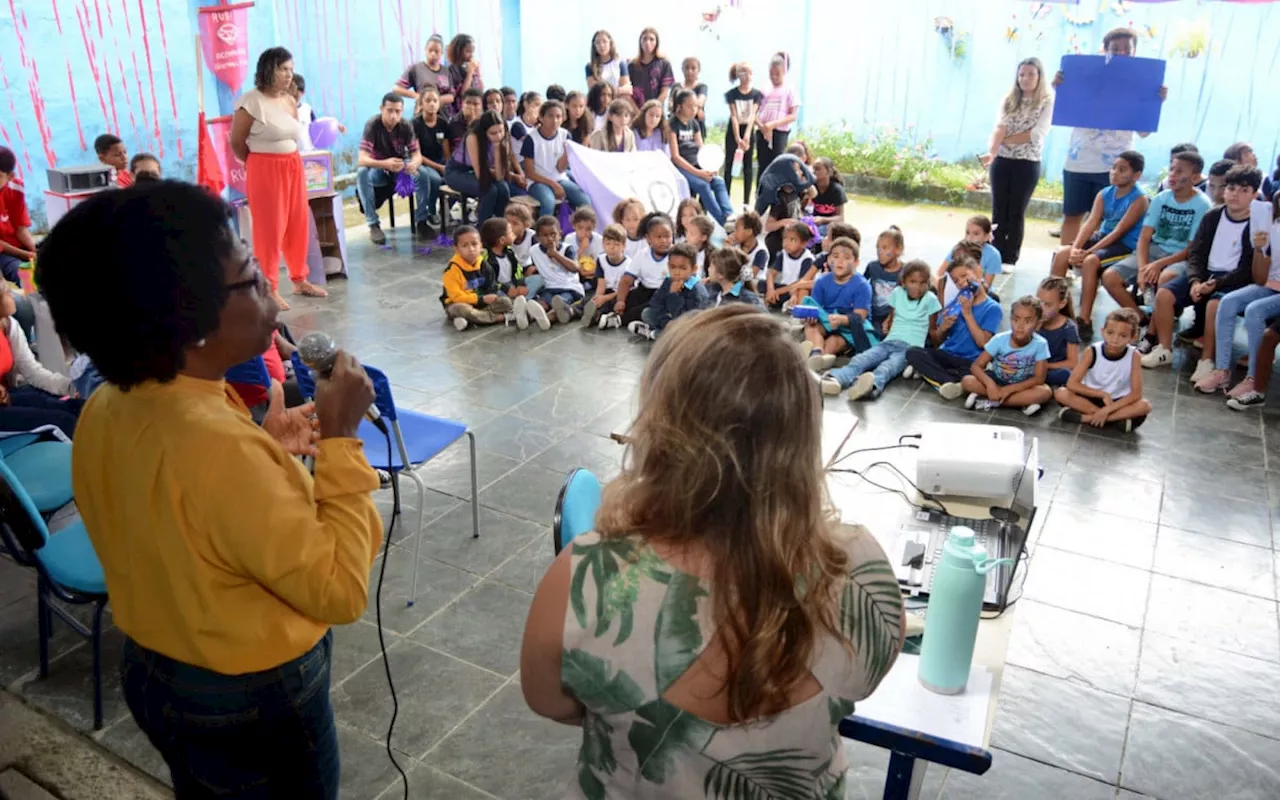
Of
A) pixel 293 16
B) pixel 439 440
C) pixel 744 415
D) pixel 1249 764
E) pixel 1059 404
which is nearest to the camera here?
pixel 744 415

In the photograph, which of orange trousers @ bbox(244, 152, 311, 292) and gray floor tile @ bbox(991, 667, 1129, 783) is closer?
gray floor tile @ bbox(991, 667, 1129, 783)

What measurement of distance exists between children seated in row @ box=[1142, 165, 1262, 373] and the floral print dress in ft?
17.0

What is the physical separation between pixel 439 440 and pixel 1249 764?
2756 mm

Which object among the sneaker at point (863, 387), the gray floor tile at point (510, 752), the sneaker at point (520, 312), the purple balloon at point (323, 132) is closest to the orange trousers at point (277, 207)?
the sneaker at point (520, 312)

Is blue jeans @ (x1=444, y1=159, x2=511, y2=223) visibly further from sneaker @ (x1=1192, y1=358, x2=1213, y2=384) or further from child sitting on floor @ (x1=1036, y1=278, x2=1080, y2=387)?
sneaker @ (x1=1192, y1=358, x2=1213, y2=384)

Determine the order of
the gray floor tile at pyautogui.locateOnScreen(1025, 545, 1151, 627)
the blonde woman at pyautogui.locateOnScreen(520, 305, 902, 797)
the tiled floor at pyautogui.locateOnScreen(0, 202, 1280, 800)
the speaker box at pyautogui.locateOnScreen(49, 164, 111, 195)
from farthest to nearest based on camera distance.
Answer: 1. the speaker box at pyautogui.locateOnScreen(49, 164, 111, 195)
2. the gray floor tile at pyautogui.locateOnScreen(1025, 545, 1151, 627)
3. the tiled floor at pyautogui.locateOnScreen(0, 202, 1280, 800)
4. the blonde woman at pyautogui.locateOnScreen(520, 305, 902, 797)

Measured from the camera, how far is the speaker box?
257 inches

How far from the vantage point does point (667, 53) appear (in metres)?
12.1

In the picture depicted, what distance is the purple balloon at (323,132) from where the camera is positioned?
890 cm

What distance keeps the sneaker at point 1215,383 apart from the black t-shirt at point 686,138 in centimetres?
496

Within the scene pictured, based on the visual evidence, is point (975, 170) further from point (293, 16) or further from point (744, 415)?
point (744, 415)

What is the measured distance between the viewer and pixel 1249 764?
9.41ft

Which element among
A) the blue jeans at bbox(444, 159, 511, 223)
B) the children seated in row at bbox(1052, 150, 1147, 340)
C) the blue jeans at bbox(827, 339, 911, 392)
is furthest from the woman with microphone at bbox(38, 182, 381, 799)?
the blue jeans at bbox(444, 159, 511, 223)

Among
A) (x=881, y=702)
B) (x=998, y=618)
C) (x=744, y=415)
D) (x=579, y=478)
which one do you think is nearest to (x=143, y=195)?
(x=744, y=415)
